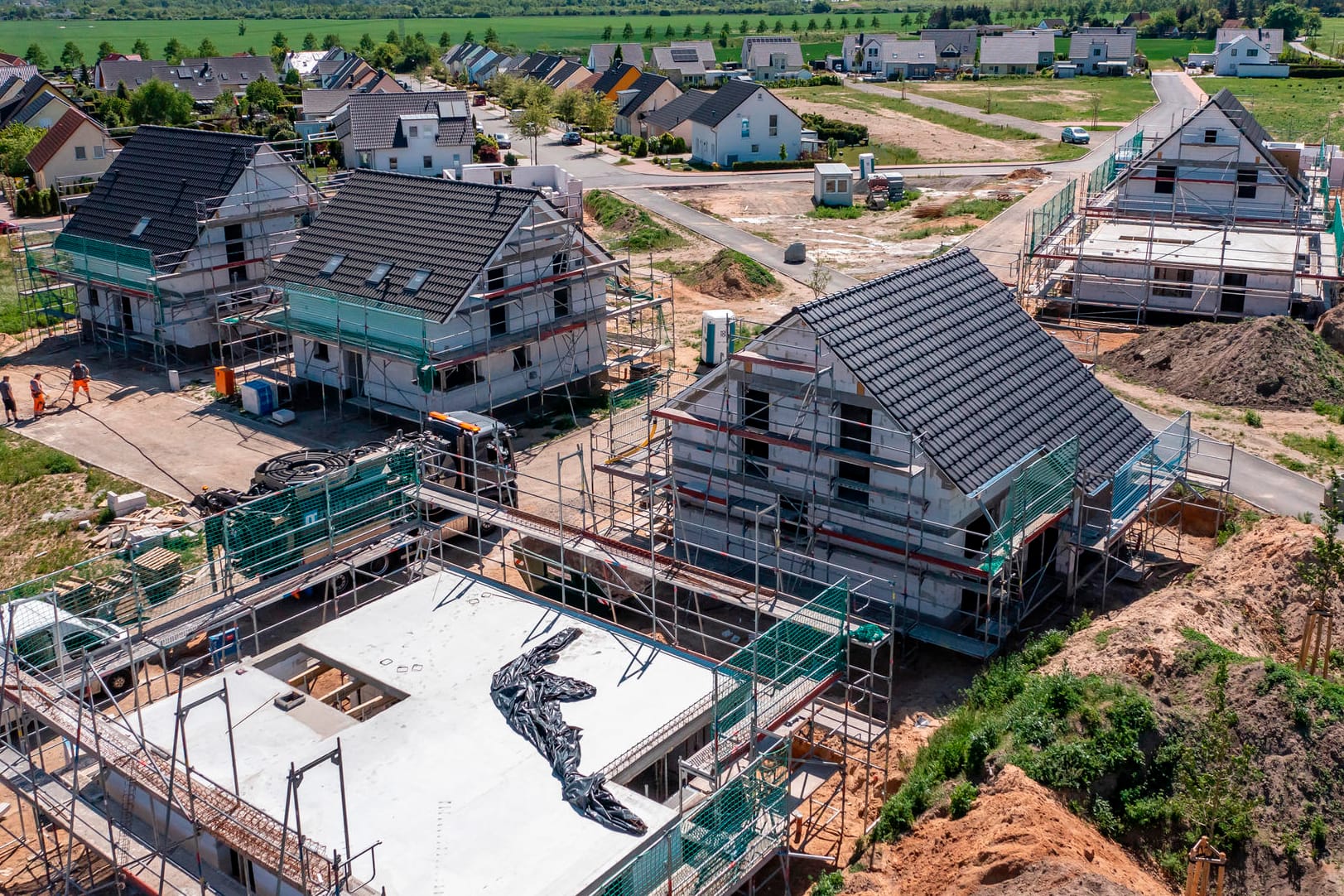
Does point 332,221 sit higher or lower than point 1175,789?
higher

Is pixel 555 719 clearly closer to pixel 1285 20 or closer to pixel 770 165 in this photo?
pixel 770 165

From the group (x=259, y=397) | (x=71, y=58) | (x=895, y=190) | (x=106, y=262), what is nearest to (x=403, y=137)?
(x=895, y=190)

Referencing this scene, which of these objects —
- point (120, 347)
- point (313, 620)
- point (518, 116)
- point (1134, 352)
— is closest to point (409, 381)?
point (313, 620)

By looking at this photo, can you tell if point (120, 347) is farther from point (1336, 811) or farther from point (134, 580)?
point (1336, 811)

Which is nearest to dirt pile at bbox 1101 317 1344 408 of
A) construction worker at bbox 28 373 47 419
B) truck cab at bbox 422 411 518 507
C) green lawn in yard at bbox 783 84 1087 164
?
truck cab at bbox 422 411 518 507

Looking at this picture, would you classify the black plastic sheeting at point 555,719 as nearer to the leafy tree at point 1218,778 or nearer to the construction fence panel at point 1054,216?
the leafy tree at point 1218,778

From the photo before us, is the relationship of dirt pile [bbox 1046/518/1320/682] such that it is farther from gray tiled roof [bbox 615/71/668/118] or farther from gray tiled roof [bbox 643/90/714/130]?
gray tiled roof [bbox 615/71/668/118]

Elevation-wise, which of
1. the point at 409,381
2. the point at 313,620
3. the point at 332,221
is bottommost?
the point at 313,620
